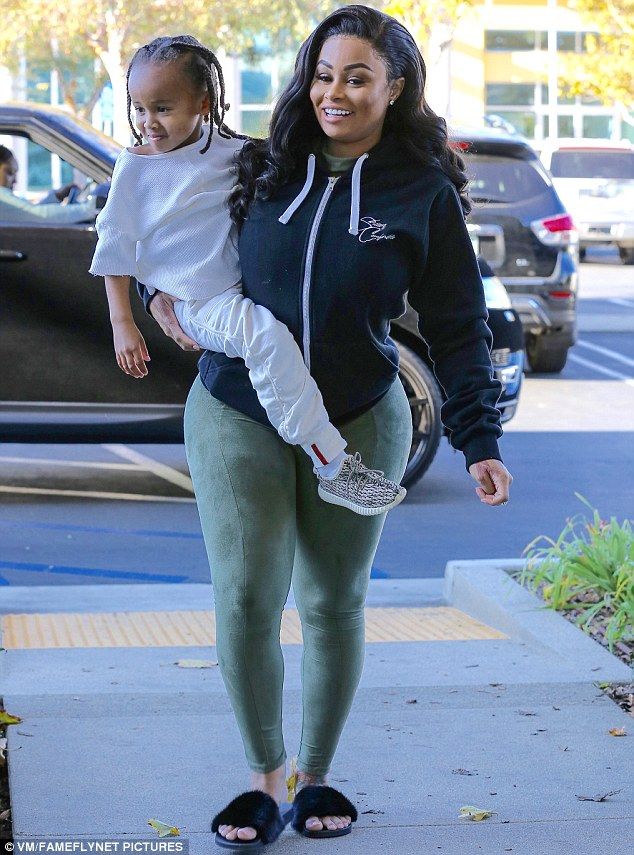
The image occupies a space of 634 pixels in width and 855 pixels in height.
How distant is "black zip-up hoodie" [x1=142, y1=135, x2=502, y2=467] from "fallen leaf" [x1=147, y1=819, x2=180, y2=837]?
0.96 meters

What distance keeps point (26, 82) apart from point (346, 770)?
41.3 m

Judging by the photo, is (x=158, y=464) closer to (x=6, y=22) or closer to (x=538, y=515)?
(x=538, y=515)

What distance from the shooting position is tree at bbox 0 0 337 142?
109ft

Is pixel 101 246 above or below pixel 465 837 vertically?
above

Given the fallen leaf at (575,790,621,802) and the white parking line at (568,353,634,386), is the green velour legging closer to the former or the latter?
the fallen leaf at (575,790,621,802)

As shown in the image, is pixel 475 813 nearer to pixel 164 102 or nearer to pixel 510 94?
pixel 164 102

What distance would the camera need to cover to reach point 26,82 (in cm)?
4262

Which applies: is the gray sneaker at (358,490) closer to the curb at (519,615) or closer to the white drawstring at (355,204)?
the white drawstring at (355,204)

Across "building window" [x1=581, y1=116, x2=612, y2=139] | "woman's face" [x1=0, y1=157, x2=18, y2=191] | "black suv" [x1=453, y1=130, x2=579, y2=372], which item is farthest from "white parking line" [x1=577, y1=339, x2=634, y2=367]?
"building window" [x1=581, y1=116, x2=612, y2=139]

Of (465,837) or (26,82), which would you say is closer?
(465,837)

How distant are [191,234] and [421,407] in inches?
180

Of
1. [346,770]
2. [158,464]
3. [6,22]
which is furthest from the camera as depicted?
[6,22]

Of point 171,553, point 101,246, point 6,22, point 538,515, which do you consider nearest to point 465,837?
point 101,246

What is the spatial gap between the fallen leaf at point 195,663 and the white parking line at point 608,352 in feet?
33.7
